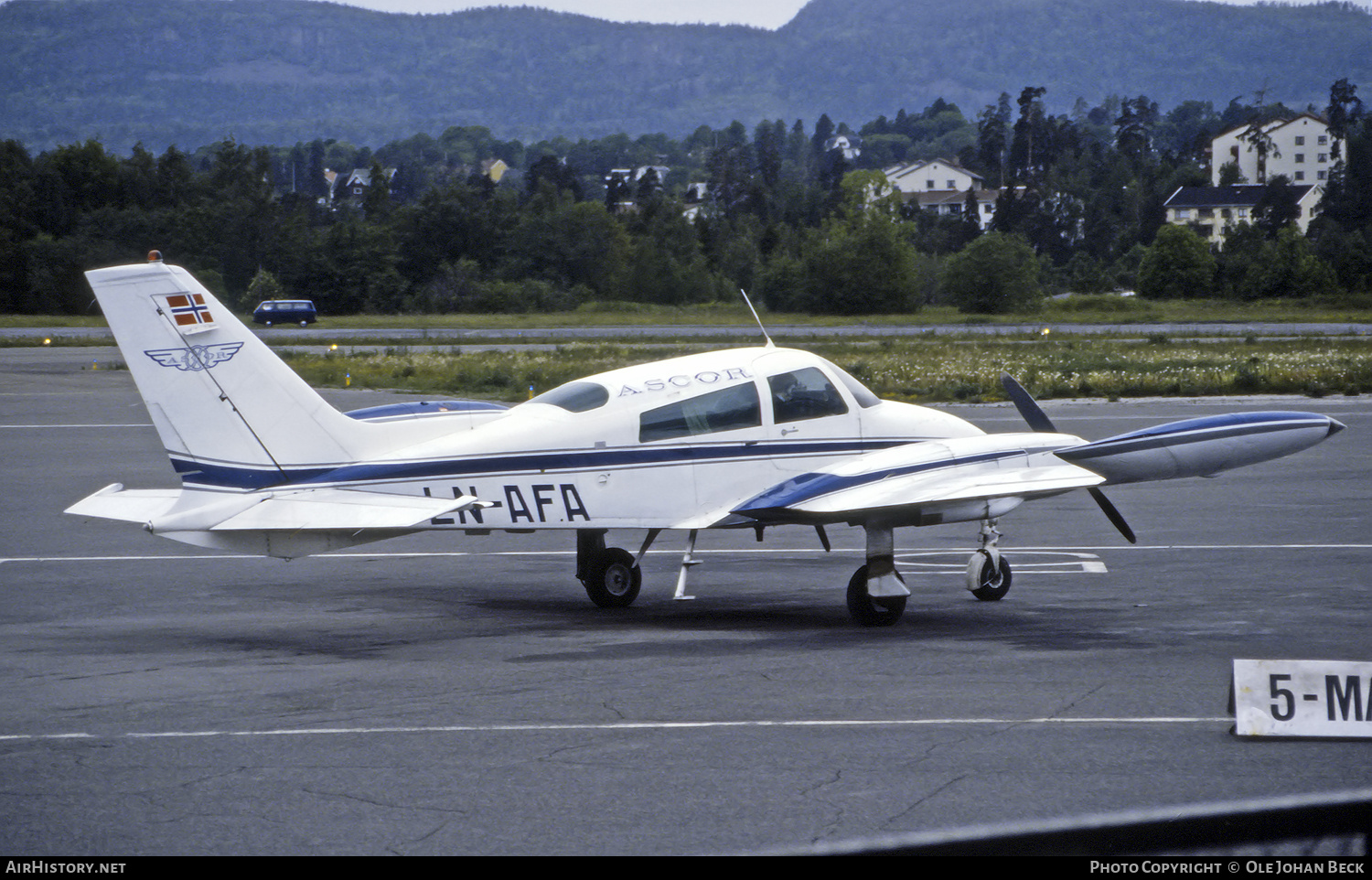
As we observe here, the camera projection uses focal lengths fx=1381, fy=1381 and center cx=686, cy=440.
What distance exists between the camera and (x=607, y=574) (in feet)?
42.6

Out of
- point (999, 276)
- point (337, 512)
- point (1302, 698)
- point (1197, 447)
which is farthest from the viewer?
point (999, 276)

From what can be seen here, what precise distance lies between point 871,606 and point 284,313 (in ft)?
252

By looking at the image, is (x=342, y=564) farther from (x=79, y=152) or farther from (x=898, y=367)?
(x=79, y=152)

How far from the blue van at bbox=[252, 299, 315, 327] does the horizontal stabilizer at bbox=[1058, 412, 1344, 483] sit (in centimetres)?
7566

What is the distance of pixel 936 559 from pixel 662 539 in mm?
3838

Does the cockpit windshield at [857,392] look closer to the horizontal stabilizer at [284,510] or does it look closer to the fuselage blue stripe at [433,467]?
the fuselage blue stripe at [433,467]

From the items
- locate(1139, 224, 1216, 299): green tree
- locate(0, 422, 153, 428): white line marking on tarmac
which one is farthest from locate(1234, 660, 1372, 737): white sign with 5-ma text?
locate(1139, 224, 1216, 299): green tree

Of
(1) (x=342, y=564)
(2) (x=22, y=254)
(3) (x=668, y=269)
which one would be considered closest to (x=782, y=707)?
(1) (x=342, y=564)

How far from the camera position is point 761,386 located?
12.7m

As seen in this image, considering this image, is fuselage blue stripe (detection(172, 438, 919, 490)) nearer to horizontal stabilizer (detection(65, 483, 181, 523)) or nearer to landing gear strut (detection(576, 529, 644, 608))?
horizontal stabilizer (detection(65, 483, 181, 523))

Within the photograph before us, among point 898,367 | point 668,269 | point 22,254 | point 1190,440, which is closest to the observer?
point 1190,440

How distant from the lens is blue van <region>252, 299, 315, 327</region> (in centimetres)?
8256

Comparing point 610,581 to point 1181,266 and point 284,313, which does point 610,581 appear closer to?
point 284,313

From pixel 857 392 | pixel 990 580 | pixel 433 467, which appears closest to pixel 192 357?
pixel 433 467
